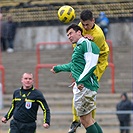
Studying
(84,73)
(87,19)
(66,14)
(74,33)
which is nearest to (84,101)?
(84,73)

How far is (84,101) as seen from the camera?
36.2ft

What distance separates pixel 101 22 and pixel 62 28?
9.23 feet

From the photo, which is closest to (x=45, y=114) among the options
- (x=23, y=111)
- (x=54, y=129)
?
(x=23, y=111)

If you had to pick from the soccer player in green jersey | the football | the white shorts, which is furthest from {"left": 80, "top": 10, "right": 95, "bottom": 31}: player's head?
the white shorts

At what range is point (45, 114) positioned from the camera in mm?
12039

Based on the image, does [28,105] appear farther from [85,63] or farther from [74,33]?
[74,33]

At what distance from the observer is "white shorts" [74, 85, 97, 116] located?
1098 centimetres

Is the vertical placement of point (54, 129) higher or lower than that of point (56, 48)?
lower

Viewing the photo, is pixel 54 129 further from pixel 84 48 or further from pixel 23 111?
pixel 84 48

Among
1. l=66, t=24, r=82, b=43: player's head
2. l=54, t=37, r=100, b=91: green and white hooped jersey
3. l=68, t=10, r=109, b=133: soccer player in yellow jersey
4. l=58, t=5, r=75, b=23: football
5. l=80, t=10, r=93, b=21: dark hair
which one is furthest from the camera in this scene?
l=58, t=5, r=75, b=23: football

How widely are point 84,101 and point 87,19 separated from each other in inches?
54.3

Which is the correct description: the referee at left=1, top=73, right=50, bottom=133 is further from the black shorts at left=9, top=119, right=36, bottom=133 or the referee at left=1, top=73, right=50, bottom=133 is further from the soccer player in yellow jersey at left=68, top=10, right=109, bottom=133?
the soccer player in yellow jersey at left=68, top=10, right=109, bottom=133

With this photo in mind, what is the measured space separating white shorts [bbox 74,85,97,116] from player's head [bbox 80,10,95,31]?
3.80ft

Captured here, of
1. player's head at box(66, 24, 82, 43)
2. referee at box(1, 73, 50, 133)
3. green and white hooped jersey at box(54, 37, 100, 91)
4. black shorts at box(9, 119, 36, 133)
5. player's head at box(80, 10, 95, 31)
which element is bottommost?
black shorts at box(9, 119, 36, 133)
